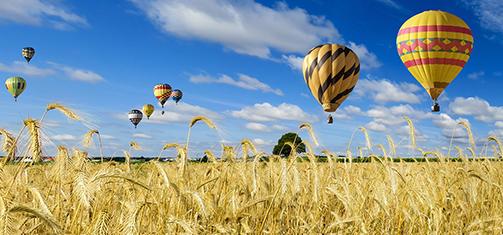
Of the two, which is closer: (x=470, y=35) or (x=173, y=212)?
(x=173, y=212)

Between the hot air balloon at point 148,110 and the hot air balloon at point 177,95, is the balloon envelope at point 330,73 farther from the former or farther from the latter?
the hot air balloon at point 148,110

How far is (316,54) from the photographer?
30438 millimetres

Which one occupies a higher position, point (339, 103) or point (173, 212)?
point (339, 103)

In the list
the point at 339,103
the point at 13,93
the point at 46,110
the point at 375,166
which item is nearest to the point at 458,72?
the point at 339,103

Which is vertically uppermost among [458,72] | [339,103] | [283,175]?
[458,72]

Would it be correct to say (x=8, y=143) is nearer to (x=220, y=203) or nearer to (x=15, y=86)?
(x=220, y=203)

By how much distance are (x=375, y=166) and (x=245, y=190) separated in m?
2.41

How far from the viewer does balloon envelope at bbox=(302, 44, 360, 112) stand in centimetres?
2955

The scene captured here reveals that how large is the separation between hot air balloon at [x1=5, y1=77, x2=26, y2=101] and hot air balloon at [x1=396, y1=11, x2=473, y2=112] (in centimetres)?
4410

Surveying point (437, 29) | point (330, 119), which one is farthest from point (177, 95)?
point (437, 29)

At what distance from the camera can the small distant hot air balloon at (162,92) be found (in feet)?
186

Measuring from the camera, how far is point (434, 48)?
28094 mm

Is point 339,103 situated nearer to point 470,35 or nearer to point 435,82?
point 435,82

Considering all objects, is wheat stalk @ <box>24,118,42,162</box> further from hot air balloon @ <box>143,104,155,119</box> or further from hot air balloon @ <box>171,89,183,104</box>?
hot air balloon @ <box>143,104,155,119</box>
